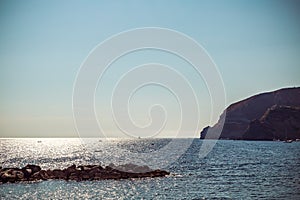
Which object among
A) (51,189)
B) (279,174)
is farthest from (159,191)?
(279,174)

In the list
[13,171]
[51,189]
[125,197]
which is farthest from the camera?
[13,171]

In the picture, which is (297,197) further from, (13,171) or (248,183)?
(13,171)

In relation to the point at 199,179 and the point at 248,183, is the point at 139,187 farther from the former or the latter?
the point at 248,183

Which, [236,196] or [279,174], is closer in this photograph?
[236,196]

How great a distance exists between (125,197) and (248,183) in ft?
50.3

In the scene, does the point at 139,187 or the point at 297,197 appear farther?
the point at 139,187

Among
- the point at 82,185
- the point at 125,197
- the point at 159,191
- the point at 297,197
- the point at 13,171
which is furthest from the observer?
the point at 13,171

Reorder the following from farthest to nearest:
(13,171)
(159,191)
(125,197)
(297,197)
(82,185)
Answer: (13,171) < (82,185) < (159,191) < (125,197) < (297,197)

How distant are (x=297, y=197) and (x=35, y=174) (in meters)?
34.9

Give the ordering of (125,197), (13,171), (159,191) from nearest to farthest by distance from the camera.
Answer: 1. (125,197)
2. (159,191)
3. (13,171)

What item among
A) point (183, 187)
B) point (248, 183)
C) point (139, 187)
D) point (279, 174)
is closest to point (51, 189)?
point (139, 187)

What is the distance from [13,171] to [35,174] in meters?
3.01

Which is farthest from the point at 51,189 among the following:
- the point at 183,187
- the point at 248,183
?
the point at 248,183

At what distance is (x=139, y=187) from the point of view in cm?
4609
